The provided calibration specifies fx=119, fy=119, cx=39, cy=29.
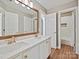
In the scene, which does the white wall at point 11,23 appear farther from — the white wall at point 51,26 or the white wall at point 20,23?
the white wall at point 51,26

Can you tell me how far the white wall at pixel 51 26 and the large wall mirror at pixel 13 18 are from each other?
276 centimetres

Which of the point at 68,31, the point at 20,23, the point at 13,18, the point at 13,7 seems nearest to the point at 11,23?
the point at 13,18

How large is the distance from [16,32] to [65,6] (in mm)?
3931

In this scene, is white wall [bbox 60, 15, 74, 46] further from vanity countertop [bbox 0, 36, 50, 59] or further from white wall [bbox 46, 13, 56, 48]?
vanity countertop [bbox 0, 36, 50, 59]

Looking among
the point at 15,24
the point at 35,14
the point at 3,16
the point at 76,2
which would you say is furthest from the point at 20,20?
the point at 76,2

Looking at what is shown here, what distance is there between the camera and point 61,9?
6.16 metres

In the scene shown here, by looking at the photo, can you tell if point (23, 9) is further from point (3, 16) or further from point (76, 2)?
point (76, 2)

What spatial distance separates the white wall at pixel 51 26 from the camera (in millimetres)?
6297

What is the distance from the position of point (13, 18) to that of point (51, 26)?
395 cm

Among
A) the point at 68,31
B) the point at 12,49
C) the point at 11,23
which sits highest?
the point at 11,23

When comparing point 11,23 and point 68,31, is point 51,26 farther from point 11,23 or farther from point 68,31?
point 11,23

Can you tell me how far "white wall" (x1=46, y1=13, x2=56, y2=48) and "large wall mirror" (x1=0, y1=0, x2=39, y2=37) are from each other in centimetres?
276

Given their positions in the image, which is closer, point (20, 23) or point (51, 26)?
point (20, 23)

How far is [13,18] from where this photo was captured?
103 inches
